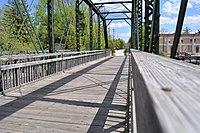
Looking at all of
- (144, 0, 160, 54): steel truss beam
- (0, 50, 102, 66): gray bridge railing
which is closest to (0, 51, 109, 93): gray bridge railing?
(0, 50, 102, 66): gray bridge railing

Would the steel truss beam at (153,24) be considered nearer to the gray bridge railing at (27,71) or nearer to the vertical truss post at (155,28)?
the vertical truss post at (155,28)

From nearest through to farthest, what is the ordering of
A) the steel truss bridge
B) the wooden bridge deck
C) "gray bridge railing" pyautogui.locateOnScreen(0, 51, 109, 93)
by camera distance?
the steel truss bridge
the wooden bridge deck
"gray bridge railing" pyautogui.locateOnScreen(0, 51, 109, 93)

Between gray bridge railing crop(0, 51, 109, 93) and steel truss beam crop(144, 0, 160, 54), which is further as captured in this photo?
gray bridge railing crop(0, 51, 109, 93)

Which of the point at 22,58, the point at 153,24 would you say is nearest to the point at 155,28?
the point at 153,24

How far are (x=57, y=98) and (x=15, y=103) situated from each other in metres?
0.78

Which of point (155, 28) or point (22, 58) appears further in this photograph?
point (22, 58)

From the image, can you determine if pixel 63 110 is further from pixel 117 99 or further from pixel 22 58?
pixel 22 58

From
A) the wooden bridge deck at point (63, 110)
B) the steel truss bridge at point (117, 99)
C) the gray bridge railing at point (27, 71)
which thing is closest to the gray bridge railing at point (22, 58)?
the steel truss bridge at point (117, 99)

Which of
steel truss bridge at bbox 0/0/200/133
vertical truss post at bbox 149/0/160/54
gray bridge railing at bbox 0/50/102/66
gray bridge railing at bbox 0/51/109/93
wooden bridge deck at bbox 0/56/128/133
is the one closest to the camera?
steel truss bridge at bbox 0/0/200/133

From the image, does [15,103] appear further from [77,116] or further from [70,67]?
[70,67]

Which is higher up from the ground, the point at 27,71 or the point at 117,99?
the point at 27,71

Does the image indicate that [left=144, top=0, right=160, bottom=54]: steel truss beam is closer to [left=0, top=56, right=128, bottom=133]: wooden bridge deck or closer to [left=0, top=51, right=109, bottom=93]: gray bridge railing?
[left=0, top=56, right=128, bottom=133]: wooden bridge deck

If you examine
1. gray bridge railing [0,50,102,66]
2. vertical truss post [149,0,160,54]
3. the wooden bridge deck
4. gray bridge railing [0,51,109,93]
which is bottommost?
the wooden bridge deck

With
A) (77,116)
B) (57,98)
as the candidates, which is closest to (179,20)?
(77,116)
